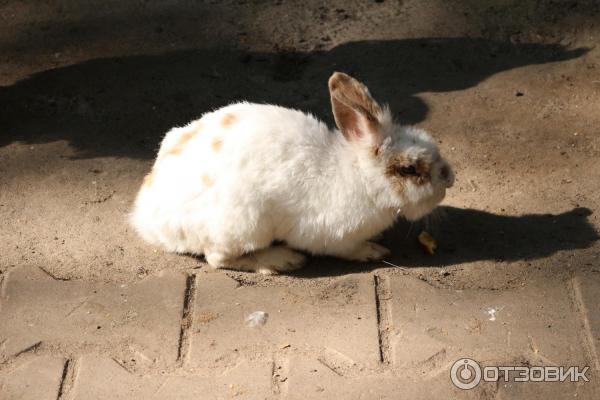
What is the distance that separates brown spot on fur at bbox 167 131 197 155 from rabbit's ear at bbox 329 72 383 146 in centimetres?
77

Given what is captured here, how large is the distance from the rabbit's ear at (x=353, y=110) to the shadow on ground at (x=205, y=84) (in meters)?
1.34

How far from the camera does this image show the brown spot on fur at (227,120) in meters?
4.41

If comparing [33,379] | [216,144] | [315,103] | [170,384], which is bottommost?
[33,379]

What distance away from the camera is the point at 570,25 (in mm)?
6586

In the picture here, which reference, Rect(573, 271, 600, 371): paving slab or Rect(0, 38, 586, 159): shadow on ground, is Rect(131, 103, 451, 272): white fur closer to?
Rect(573, 271, 600, 371): paving slab

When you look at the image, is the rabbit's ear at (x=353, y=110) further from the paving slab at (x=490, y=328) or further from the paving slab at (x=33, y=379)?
the paving slab at (x=33, y=379)

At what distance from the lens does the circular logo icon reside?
3.85m

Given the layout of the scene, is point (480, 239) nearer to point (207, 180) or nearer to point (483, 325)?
point (483, 325)

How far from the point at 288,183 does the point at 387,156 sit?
21.4 inches

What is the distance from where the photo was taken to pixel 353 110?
4344mm

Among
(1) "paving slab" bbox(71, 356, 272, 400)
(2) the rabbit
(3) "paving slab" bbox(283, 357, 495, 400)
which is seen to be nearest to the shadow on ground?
(2) the rabbit

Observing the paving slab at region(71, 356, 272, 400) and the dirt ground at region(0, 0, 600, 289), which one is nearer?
the paving slab at region(71, 356, 272, 400)

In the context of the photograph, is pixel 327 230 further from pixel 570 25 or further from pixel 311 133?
pixel 570 25

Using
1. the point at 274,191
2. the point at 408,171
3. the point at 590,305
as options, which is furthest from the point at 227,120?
the point at 590,305
